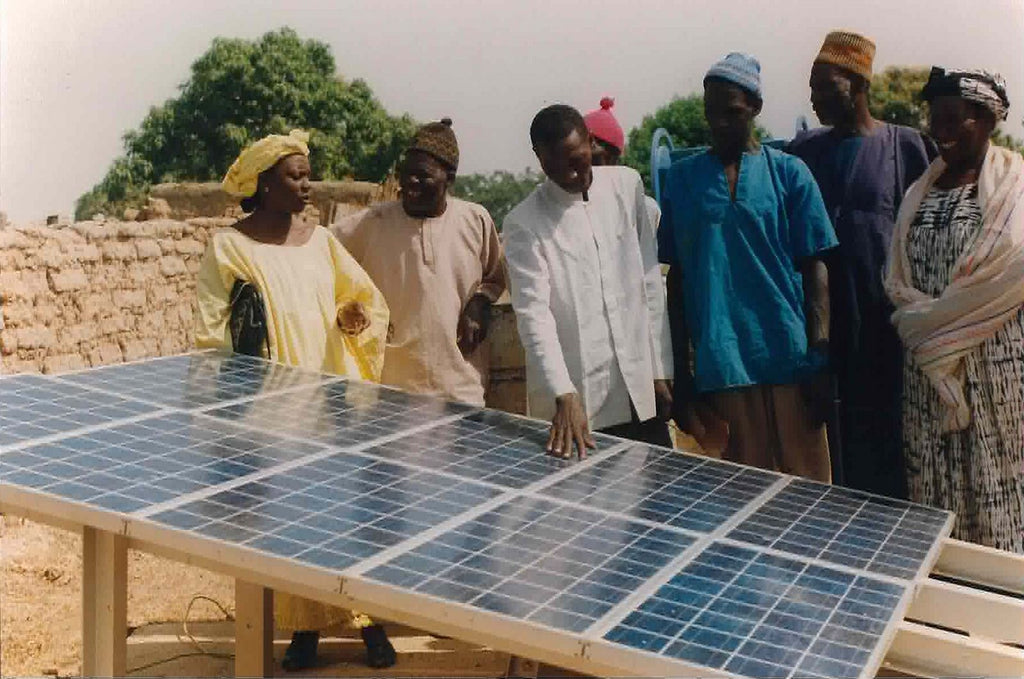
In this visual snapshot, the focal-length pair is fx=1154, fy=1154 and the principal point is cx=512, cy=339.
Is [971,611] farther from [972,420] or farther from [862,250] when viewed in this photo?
[862,250]

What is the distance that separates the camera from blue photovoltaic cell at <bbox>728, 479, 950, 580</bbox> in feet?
10.4

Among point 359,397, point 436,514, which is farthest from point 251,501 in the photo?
point 359,397

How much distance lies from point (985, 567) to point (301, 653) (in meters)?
2.83

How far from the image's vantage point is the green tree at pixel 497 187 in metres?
30.2

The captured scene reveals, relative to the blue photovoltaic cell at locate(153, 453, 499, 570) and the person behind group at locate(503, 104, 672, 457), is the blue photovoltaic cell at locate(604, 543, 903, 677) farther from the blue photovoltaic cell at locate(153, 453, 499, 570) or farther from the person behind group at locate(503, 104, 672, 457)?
the person behind group at locate(503, 104, 672, 457)

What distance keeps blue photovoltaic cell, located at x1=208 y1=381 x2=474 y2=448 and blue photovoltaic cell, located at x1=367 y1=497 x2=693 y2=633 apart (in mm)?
762

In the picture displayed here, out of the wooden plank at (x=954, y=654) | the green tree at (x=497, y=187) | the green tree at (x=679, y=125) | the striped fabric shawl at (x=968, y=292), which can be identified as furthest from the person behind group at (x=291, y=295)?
the green tree at (x=679, y=125)

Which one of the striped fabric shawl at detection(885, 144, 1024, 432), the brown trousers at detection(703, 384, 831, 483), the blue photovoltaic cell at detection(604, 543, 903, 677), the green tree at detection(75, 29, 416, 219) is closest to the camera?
the blue photovoltaic cell at detection(604, 543, 903, 677)

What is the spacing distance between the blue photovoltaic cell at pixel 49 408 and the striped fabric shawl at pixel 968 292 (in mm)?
2780

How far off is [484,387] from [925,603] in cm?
283

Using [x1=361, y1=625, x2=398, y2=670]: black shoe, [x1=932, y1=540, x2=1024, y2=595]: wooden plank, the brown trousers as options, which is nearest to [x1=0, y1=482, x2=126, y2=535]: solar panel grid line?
[x1=361, y1=625, x2=398, y2=670]: black shoe

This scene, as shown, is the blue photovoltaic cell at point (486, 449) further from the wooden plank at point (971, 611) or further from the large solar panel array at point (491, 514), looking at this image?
the wooden plank at point (971, 611)

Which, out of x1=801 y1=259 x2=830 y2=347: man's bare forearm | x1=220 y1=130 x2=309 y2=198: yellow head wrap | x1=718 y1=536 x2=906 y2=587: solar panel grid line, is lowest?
x1=718 y1=536 x2=906 y2=587: solar panel grid line

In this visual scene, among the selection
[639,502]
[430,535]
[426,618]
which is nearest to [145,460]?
[430,535]
